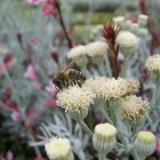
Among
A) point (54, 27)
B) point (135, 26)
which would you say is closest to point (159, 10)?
point (54, 27)

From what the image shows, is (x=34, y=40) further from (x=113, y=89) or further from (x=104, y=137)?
(x=104, y=137)

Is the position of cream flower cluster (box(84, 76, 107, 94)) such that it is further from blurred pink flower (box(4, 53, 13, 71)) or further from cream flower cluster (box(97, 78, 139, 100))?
blurred pink flower (box(4, 53, 13, 71))

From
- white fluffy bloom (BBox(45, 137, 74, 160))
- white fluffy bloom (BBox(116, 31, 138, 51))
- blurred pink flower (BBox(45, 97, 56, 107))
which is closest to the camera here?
white fluffy bloom (BBox(45, 137, 74, 160))

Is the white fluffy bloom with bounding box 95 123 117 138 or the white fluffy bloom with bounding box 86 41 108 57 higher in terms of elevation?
the white fluffy bloom with bounding box 86 41 108 57

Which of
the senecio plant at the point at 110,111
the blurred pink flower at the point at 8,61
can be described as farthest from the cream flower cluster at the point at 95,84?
the blurred pink flower at the point at 8,61

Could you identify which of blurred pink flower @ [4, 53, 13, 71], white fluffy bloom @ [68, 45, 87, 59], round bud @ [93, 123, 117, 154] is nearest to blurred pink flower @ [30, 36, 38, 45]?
blurred pink flower @ [4, 53, 13, 71]

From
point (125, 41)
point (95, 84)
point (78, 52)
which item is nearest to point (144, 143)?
point (95, 84)
